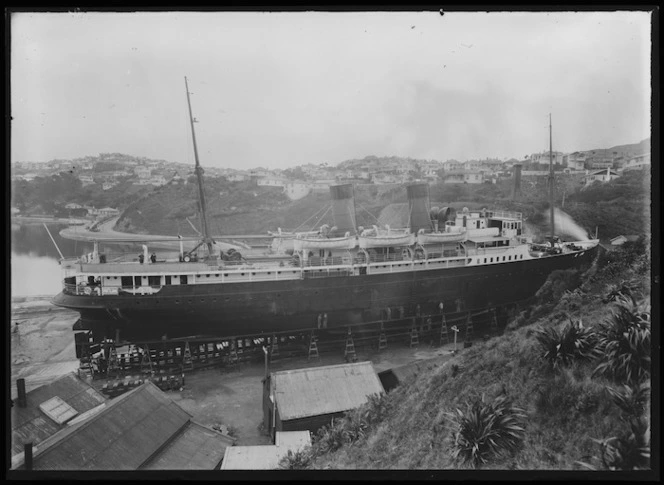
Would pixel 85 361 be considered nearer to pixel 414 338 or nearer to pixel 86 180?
pixel 414 338

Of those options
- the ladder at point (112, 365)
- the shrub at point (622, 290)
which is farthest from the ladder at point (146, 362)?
the shrub at point (622, 290)

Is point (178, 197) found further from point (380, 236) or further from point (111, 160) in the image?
point (380, 236)

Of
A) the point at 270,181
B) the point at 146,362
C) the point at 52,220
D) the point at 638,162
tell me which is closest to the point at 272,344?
the point at 146,362

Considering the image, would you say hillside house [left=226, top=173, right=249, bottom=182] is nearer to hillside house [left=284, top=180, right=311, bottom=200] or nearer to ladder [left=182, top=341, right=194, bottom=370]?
hillside house [left=284, top=180, right=311, bottom=200]

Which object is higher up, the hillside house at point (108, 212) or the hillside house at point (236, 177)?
the hillside house at point (236, 177)

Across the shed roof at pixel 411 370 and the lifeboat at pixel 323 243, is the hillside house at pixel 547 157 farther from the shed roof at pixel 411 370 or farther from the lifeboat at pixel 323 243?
the shed roof at pixel 411 370

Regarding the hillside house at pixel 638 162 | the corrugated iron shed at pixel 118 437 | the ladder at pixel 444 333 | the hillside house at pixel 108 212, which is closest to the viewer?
the corrugated iron shed at pixel 118 437

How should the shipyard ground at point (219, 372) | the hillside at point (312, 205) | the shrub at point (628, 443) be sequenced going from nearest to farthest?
the shrub at point (628, 443), the shipyard ground at point (219, 372), the hillside at point (312, 205)
